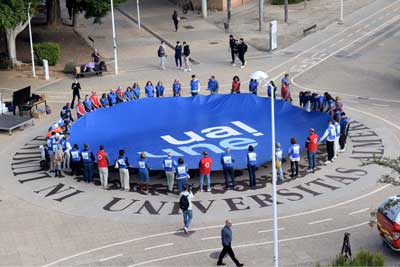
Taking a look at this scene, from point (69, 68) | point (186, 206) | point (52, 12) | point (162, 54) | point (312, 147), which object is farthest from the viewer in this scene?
point (52, 12)

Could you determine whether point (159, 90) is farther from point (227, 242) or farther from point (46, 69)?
point (227, 242)

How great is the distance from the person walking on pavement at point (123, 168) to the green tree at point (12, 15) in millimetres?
17442

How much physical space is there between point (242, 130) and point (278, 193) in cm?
508

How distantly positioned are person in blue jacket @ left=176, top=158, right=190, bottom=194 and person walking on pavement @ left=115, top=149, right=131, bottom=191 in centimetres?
202

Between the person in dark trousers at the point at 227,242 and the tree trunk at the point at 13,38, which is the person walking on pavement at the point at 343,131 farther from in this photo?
the tree trunk at the point at 13,38

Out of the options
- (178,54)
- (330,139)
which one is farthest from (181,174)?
(178,54)

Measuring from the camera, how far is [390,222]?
22.3 meters

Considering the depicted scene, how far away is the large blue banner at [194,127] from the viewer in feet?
99.0

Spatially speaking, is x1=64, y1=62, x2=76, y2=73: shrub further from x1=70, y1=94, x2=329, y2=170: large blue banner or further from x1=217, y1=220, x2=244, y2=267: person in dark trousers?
x1=217, y1=220, x2=244, y2=267: person in dark trousers

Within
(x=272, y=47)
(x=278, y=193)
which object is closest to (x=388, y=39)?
(x=272, y=47)

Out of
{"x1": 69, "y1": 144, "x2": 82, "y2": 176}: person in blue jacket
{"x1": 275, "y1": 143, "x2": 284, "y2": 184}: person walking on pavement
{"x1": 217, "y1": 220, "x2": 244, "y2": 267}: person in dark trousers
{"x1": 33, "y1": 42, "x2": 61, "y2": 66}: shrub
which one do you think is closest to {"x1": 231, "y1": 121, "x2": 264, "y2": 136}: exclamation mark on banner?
{"x1": 275, "y1": 143, "x2": 284, "y2": 184}: person walking on pavement

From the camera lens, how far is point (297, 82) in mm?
42406

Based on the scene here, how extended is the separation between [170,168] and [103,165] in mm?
2466

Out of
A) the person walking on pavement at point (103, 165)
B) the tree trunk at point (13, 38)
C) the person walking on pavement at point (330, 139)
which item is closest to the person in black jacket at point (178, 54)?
the tree trunk at point (13, 38)
